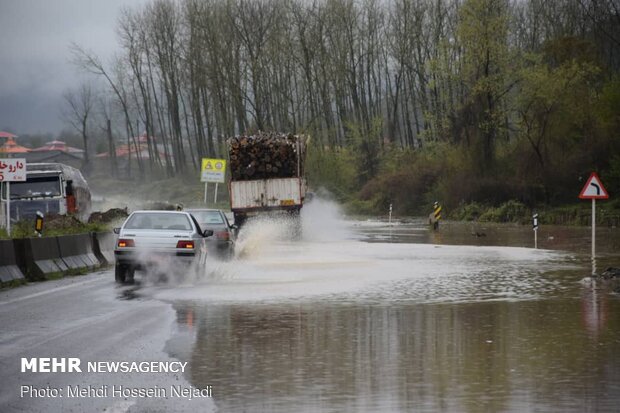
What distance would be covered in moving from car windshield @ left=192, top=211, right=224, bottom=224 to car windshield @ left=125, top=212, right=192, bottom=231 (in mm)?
5701

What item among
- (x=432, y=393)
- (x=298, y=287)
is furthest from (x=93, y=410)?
(x=298, y=287)

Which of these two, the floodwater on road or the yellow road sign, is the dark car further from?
the yellow road sign

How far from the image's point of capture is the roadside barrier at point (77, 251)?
25.5 meters

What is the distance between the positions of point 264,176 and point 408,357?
30.4m

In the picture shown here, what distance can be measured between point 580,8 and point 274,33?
2492 cm

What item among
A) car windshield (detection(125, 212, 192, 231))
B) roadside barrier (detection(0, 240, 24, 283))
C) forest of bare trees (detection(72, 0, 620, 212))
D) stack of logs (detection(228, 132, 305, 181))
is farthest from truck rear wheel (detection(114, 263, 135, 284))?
forest of bare trees (detection(72, 0, 620, 212))

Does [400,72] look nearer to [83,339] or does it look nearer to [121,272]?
[121,272]

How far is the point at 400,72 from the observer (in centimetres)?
8912

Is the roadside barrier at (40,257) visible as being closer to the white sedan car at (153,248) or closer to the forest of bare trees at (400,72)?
the white sedan car at (153,248)

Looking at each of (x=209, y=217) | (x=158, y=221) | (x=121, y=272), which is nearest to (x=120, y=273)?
(x=121, y=272)

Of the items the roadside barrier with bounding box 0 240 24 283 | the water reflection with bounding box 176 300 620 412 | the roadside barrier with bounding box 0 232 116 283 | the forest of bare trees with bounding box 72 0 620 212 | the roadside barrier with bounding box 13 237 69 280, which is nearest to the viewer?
the water reflection with bounding box 176 300 620 412

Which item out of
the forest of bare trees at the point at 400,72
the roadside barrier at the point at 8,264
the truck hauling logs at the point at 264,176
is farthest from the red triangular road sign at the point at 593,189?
the forest of bare trees at the point at 400,72

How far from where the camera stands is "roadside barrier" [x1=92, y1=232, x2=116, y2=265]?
28.5 m

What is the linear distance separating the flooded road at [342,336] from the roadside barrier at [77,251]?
36.4 inches
